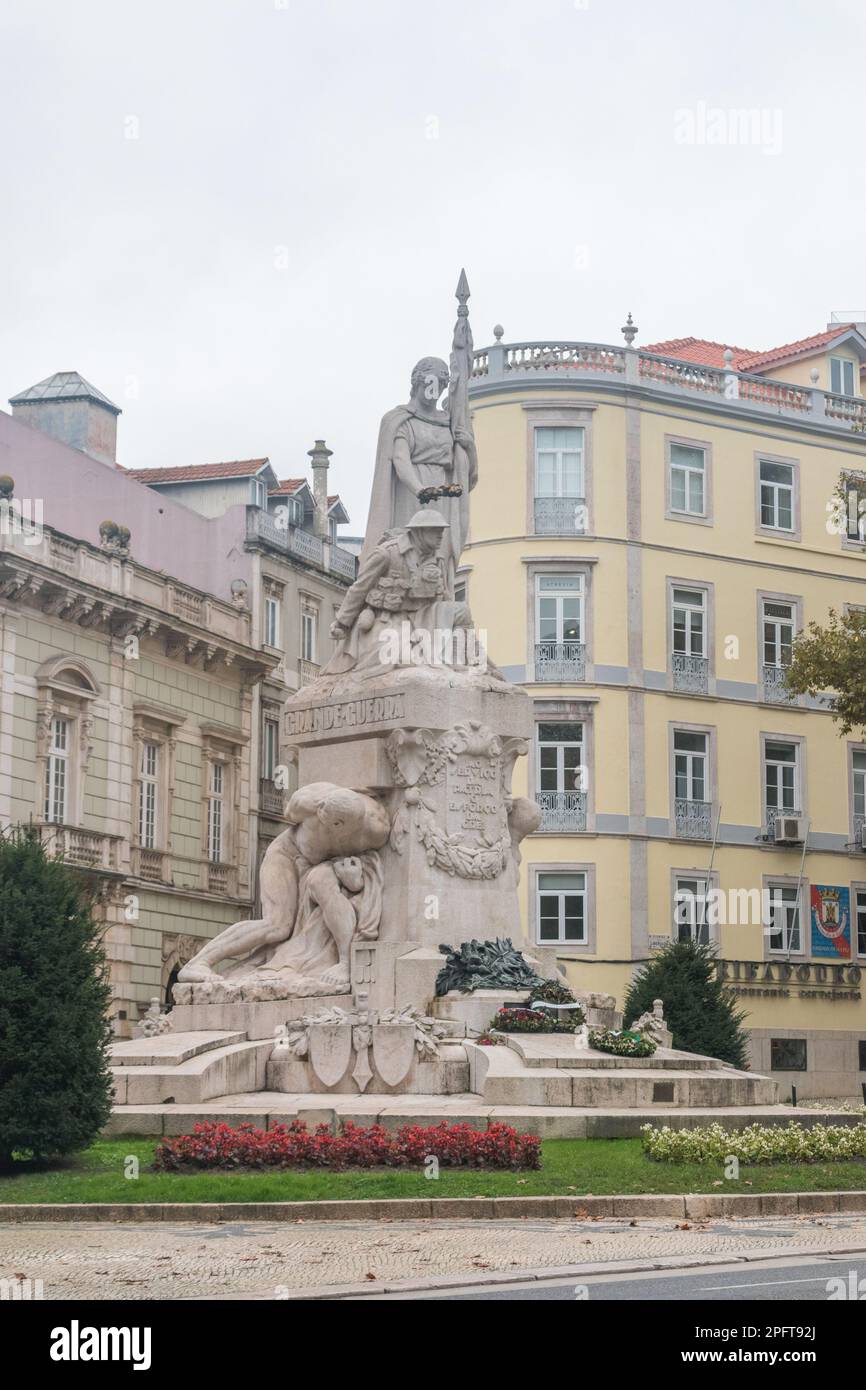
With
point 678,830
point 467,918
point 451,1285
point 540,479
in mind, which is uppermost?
point 540,479

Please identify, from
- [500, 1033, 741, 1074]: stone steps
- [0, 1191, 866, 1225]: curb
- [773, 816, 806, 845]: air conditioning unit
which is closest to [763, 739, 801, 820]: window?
[773, 816, 806, 845]: air conditioning unit

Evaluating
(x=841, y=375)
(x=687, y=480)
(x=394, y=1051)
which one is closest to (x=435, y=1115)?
(x=394, y=1051)

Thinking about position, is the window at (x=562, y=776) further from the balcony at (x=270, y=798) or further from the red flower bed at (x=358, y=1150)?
the red flower bed at (x=358, y=1150)

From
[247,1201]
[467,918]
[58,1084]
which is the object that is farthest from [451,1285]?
[467,918]

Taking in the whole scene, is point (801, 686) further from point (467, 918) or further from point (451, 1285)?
point (451, 1285)

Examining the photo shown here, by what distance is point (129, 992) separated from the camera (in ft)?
160

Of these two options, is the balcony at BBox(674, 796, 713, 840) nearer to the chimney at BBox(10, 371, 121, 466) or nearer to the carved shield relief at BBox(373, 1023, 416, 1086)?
the chimney at BBox(10, 371, 121, 466)

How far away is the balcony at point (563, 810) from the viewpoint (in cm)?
4844

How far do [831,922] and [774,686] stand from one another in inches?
218

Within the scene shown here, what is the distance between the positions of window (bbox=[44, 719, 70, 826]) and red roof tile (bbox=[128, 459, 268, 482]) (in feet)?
49.4

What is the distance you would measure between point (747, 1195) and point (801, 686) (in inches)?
922

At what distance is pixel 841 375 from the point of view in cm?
5681

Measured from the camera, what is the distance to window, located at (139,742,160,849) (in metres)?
51.1

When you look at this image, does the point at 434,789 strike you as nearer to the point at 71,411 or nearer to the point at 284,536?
the point at 71,411
